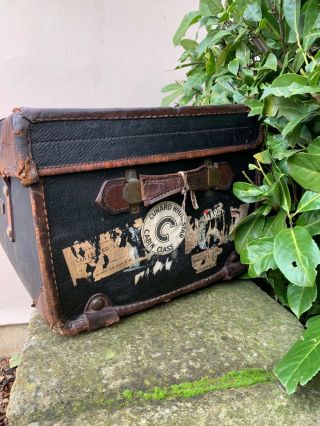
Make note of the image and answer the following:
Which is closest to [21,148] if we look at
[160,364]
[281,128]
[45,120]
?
[45,120]

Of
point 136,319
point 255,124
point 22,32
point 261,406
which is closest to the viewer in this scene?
point 261,406

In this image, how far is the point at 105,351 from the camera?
687mm

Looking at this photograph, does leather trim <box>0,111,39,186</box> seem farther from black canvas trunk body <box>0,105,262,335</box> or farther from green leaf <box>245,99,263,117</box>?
green leaf <box>245,99,263,117</box>

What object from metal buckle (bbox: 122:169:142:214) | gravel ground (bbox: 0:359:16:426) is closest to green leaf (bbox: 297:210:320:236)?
metal buckle (bbox: 122:169:142:214)

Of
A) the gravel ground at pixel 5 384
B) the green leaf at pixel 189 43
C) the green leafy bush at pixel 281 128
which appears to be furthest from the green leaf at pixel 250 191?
the gravel ground at pixel 5 384

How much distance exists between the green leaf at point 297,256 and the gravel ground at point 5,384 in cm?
118

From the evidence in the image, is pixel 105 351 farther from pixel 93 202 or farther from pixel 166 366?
pixel 93 202

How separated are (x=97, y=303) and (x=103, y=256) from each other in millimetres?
102

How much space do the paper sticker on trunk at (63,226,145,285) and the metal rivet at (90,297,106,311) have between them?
45 millimetres

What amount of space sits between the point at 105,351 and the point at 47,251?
0.76 ft

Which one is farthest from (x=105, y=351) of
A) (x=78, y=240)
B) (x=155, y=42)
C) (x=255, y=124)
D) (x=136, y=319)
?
(x=155, y=42)

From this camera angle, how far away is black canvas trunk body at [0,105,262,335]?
2.09ft

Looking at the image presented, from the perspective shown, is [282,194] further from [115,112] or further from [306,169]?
[115,112]

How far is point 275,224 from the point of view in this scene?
796mm
